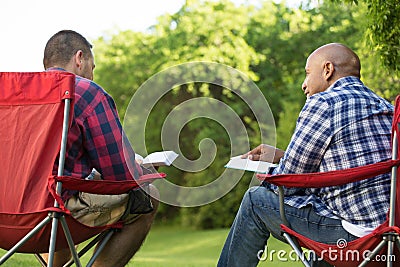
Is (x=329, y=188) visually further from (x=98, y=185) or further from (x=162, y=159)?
(x=98, y=185)

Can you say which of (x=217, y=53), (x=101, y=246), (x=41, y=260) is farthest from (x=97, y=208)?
→ (x=217, y=53)

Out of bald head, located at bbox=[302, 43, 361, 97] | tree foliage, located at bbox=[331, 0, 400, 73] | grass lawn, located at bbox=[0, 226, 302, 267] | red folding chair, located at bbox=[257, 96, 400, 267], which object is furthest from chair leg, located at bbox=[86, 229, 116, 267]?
grass lawn, located at bbox=[0, 226, 302, 267]

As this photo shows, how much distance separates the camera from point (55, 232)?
225 centimetres

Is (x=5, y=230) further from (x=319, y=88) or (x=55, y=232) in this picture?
(x=319, y=88)

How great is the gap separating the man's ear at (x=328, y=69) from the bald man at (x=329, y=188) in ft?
0.44

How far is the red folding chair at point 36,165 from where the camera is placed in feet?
7.44

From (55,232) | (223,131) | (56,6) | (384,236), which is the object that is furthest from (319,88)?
(56,6)

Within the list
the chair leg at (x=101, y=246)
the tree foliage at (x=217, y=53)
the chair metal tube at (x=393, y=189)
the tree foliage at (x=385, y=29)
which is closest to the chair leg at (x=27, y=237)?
the chair leg at (x=101, y=246)

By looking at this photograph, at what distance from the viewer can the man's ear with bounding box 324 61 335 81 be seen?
259 centimetres

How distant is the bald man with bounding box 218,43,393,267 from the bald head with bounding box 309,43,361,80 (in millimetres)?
123

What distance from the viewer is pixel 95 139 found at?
2.46 metres

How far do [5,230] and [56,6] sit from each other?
1413 centimetres

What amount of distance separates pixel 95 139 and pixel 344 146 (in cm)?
89

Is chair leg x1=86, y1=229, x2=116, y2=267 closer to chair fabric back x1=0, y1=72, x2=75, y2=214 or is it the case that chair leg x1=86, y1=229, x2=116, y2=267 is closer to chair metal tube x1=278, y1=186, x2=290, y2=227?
chair fabric back x1=0, y1=72, x2=75, y2=214
